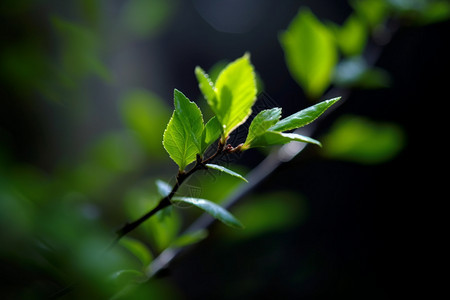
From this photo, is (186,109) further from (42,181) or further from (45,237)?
(42,181)

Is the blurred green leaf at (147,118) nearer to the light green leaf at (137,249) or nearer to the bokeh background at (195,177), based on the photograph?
the bokeh background at (195,177)

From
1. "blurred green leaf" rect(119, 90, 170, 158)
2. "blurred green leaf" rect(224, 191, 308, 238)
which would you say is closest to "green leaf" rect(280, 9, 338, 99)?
"blurred green leaf" rect(224, 191, 308, 238)

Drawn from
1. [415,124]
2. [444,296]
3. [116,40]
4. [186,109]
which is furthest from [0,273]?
[415,124]

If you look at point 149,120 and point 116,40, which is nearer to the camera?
point 149,120

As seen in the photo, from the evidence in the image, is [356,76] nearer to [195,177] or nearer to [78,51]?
[195,177]

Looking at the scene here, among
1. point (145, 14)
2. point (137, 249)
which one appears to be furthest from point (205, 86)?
point (145, 14)

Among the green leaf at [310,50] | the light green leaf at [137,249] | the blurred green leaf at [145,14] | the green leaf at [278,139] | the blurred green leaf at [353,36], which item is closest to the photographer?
the green leaf at [278,139]

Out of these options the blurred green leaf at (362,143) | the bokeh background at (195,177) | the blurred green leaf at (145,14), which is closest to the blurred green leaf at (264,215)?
the bokeh background at (195,177)
